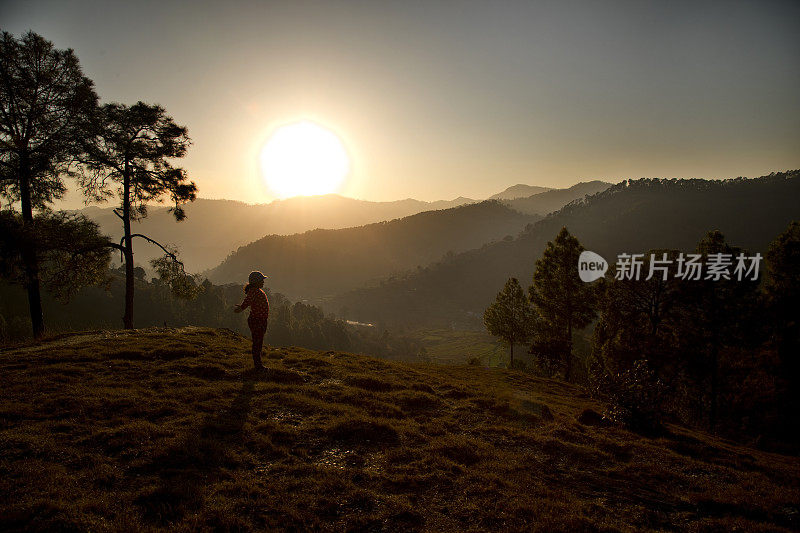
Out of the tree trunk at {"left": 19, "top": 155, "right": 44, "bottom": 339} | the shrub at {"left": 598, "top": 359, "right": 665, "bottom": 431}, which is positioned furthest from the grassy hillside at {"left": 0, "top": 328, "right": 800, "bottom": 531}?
the tree trunk at {"left": 19, "top": 155, "right": 44, "bottom": 339}

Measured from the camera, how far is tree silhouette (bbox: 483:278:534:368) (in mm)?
49594

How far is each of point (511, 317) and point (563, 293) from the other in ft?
40.0

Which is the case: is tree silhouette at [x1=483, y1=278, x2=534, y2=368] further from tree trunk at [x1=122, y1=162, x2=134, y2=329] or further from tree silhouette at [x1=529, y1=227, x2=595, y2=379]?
tree trunk at [x1=122, y1=162, x2=134, y2=329]

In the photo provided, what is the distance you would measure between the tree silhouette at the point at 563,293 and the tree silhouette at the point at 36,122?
125ft

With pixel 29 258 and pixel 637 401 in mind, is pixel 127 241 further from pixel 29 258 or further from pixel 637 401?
pixel 637 401

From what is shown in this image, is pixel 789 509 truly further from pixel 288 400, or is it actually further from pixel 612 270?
pixel 612 270

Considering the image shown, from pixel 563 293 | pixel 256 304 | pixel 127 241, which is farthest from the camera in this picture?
pixel 563 293

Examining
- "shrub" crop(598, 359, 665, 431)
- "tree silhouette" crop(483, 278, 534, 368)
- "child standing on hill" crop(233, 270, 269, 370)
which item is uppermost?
"child standing on hill" crop(233, 270, 269, 370)

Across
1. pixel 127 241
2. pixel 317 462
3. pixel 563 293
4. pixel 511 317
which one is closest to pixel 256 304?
pixel 317 462

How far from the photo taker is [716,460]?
12477 millimetres

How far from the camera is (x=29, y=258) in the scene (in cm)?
2014

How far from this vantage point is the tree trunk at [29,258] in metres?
20.1

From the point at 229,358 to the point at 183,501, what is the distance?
1189 cm

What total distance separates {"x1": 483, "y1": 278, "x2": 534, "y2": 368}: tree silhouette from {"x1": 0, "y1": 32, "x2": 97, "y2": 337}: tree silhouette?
1694 inches
